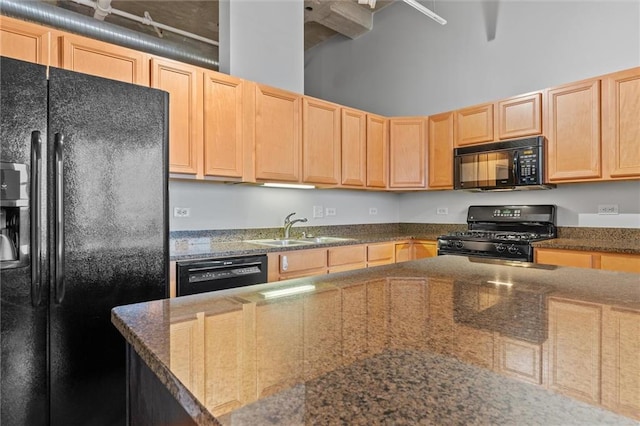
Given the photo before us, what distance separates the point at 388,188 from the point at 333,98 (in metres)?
2.23

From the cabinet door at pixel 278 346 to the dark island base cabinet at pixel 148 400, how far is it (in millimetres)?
181

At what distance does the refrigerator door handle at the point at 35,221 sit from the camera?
1530 mm

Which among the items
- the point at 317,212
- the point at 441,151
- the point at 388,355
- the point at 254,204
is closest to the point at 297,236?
the point at 317,212

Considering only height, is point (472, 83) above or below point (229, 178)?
above

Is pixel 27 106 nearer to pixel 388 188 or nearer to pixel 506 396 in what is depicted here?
pixel 506 396

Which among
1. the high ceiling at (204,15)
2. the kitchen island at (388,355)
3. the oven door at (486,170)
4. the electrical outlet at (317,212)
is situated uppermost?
the high ceiling at (204,15)

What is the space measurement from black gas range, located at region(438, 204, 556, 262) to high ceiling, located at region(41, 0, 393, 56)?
118 inches

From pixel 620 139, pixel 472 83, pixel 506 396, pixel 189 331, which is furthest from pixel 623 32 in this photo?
pixel 189 331

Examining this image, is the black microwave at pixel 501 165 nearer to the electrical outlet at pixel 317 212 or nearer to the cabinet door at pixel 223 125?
the electrical outlet at pixel 317 212

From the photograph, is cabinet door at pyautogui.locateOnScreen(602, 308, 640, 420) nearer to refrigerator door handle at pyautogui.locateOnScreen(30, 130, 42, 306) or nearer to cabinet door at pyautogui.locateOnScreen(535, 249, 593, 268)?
refrigerator door handle at pyautogui.locateOnScreen(30, 130, 42, 306)

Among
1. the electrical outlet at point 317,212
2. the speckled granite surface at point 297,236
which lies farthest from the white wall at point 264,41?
the speckled granite surface at point 297,236

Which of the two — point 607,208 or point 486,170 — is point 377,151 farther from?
point 607,208

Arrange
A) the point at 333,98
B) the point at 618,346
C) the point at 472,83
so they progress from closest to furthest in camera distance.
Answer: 1. the point at 618,346
2. the point at 472,83
3. the point at 333,98

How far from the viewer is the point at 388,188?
4121mm
